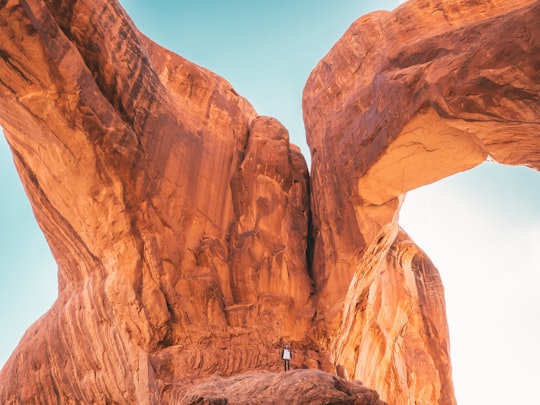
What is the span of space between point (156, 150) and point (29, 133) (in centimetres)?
208

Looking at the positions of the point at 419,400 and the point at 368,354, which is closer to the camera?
the point at 368,354

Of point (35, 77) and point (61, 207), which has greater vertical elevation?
point (35, 77)

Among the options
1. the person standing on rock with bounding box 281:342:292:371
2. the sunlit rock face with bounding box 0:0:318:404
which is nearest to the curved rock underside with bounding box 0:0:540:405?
the sunlit rock face with bounding box 0:0:318:404

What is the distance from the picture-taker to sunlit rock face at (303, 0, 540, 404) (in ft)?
22.9

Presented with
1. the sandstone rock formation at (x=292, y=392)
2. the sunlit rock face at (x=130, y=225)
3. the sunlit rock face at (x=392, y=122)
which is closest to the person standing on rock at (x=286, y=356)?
the sunlit rock face at (x=130, y=225)

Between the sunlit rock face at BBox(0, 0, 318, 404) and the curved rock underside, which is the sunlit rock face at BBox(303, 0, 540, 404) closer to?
the curved rock underside

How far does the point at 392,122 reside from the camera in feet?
28.2

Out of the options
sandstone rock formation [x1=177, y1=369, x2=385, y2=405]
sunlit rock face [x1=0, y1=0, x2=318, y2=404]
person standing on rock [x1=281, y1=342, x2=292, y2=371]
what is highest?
sunlit rock face [x1=0, y1=0, x2=318, y2=404]

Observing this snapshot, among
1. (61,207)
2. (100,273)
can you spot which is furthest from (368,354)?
(61,207)

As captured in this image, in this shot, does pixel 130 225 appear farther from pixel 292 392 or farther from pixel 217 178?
pixel 292 392

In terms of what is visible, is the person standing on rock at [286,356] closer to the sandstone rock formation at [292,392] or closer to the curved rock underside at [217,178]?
the curved rock underside at [217,178]

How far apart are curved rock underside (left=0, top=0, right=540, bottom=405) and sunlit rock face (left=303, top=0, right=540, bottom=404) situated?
0.11ft

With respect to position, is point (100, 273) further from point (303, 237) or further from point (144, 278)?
point (303, 237)

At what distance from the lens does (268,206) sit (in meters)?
10.1
